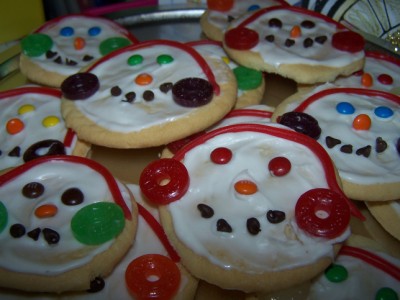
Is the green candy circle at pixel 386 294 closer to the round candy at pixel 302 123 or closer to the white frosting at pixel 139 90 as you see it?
the round candy at pixel 302 123

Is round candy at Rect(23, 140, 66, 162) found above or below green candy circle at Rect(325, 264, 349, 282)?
above

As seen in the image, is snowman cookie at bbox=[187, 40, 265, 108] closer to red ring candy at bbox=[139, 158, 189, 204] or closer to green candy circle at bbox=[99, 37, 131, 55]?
green candy circle at bbox=[99, 37, 131, 55]

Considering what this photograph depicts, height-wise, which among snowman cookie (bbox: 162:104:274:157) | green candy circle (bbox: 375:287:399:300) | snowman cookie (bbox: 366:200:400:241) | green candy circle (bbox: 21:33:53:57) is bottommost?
snowman cookie (bbox: 366:200:400:241)

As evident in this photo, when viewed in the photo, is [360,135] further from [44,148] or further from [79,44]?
[79,44]

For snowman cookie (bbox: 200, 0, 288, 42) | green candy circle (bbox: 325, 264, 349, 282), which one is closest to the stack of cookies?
green candy circle (bbox: 325, 264, 349, 282)

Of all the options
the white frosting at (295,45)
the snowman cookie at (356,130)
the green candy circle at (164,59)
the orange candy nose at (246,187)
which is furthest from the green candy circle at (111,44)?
the orange candy nose at (246,187)

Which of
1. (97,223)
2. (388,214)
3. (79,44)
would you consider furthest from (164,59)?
(388,214)

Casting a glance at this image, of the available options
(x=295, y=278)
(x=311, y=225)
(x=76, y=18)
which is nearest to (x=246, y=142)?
(x=311, y=225)
